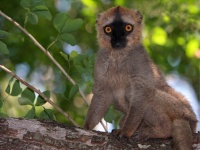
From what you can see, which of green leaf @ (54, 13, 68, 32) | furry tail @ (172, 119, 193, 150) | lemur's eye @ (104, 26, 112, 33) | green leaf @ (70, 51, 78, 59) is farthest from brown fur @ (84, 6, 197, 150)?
green leaf @ (54, 13, 68, 32)

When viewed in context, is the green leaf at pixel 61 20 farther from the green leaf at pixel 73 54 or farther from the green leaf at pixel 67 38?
the green leaf at pixel 73 54

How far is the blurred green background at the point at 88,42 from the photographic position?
12.8m

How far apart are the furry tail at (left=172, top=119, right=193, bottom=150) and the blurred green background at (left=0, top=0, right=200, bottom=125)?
8.51 feet

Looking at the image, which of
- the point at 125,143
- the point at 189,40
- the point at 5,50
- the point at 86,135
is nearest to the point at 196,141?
the point at 125,143

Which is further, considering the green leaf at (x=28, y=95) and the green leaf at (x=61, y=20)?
the green leaf at (x=61, y=20)

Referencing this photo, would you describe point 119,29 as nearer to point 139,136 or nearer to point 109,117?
point 109,117

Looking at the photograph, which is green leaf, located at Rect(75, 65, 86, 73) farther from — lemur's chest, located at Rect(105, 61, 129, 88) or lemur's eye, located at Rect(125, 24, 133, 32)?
lemur's eye, located at Rect(125, 24, 133, 32)

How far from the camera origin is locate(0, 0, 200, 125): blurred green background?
1283cm

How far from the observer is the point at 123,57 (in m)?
9.83

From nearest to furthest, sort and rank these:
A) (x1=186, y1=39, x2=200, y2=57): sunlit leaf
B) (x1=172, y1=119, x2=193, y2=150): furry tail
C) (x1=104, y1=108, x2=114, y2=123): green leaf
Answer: (x1=172, y1=119, x2=193, y2=150): furry tail, (x1=104, y1=108, x2=114, y2=123): green leaf, (x1=186, y1=39, x2=200, y2=57): sunlit leaf

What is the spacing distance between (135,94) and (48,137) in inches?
97.4

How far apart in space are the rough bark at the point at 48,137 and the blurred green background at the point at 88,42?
2952 millimetres

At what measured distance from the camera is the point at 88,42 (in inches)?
637

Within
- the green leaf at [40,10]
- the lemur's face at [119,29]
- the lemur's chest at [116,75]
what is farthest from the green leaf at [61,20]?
the lemur's chest at [116,75]
